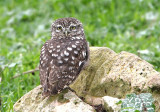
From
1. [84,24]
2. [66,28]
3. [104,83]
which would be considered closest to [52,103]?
[104,83]

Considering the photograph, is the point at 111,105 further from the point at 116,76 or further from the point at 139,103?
the point at 116,76

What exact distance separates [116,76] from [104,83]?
0.22 m

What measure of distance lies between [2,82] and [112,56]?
6.58 feet

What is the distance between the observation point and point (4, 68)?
5930 millimetres

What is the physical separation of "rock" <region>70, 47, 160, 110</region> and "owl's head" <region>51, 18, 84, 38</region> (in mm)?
536

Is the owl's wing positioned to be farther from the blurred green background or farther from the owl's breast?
the blurred green background

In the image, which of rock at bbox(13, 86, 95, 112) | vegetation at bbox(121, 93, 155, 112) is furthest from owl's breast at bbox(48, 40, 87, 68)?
vegetation at bbox(121, 93, 155, 112)

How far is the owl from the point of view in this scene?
14.9 ft

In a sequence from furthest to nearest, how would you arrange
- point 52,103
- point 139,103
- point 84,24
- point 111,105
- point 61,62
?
1. point 84,24
2. point 61,62
3. point 52,103
4. point 111,105
5. point 139,103

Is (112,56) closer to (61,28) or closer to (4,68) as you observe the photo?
(61,28)

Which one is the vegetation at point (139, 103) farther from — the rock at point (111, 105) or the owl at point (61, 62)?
the owl at point (61, 62)

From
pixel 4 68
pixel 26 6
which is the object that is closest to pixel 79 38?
pixel 4 68

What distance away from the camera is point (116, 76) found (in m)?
4.55

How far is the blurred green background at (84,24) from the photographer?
6.79 m
